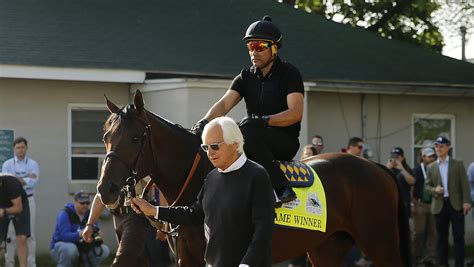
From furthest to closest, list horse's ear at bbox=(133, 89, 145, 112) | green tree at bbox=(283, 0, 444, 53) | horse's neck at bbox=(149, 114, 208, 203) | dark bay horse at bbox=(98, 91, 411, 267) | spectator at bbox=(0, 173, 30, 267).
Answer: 1. green tree at bbox=(283, 0, 444, 53)
2. spectator at bbox=(0, 173, 30, 267)
3. horse's neck at bbox=(149, 114, 208, 203)
4. horse's ear at bbox=(133, 89, 145, 112)
5. dark bay horse at bbox=(98, 91, 411, 267)

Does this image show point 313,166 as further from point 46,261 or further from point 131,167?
point 46,261

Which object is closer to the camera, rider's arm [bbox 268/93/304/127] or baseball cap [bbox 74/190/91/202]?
rider's arm [bbox 268/93/304/127]

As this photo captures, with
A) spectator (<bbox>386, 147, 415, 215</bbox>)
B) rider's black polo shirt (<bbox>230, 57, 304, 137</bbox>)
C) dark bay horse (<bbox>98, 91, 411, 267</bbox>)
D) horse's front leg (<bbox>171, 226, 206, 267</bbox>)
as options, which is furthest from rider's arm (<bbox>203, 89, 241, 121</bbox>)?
spectator (<bbox>386, 147, 415, 215</bbox>)

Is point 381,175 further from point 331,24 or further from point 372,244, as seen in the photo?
point 331,24

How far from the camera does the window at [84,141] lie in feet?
60.1

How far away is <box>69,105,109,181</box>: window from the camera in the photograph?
18312 millimetres

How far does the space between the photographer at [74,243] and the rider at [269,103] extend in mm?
6088


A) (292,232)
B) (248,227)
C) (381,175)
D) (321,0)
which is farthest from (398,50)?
(248,227)

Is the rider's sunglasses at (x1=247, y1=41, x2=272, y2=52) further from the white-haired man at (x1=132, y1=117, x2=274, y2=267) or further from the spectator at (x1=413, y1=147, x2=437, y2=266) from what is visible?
the spectator at (x1=413, y1=147, x2=437, y2=266)

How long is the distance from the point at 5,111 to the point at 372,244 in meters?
9.90

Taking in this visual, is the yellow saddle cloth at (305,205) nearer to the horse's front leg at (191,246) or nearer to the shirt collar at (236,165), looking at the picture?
the horse's front leg at (191,246)

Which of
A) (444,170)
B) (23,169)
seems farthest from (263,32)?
(444,170)

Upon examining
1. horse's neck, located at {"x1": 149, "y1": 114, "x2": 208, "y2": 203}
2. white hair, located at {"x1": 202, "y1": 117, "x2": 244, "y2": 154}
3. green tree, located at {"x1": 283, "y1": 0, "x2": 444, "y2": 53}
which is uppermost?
green tree, located at {"x1": 283, "y1": 0, "x2": 444, "y2": 53}

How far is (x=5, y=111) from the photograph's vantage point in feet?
57.9
